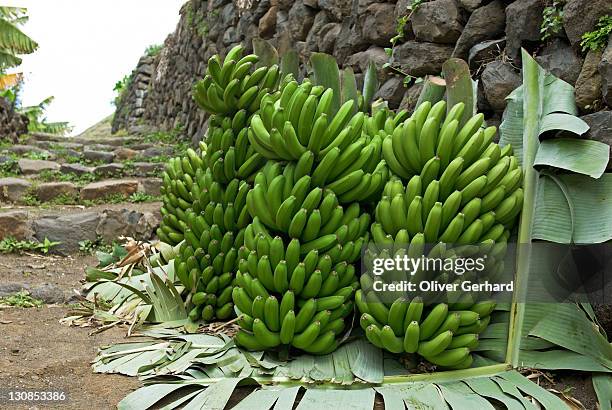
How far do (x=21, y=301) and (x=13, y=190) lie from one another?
3.23 metres

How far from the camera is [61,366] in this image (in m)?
2.57

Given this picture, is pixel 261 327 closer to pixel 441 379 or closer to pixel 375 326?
pixel 375 326

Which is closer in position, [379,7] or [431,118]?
[431,118]

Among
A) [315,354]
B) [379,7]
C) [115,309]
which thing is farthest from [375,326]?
[379,7]

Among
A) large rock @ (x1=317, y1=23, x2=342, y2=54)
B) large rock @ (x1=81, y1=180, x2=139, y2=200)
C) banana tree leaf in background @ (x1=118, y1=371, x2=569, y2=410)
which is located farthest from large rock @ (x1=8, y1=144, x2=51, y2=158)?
banana tree leaf in background @ (x1=118, y1=371, x2=569, y2=410)

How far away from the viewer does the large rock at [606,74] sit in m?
2.51

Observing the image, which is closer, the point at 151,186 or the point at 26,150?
the point at 151,186

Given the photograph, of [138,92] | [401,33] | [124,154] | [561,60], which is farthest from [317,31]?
[138,92]

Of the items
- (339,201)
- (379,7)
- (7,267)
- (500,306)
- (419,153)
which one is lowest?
(7,267)

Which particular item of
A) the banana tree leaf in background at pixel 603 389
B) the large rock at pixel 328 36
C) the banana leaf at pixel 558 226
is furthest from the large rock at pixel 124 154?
the banana tree leaf in background at pixel 603 389

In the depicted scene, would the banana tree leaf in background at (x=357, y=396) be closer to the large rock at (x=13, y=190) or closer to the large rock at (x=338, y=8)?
the large rock at (x=338, y=8)

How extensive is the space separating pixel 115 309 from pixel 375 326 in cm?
169

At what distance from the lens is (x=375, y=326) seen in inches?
92.0

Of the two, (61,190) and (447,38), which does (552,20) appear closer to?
(447,38)
